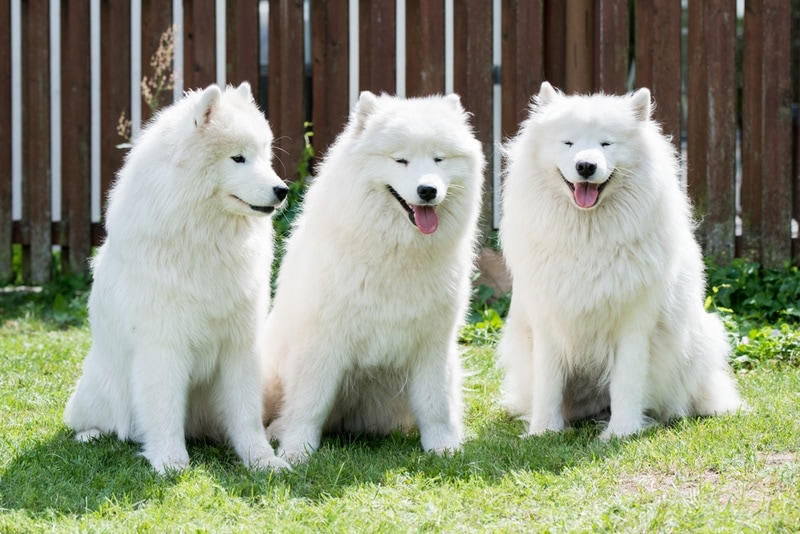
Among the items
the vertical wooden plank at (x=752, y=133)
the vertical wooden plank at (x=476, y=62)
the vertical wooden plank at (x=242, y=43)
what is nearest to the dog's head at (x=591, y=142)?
the vertical wooden plank at (x=476, y=62)

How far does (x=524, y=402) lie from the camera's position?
4.86 metres

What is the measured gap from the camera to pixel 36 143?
25.4 ft

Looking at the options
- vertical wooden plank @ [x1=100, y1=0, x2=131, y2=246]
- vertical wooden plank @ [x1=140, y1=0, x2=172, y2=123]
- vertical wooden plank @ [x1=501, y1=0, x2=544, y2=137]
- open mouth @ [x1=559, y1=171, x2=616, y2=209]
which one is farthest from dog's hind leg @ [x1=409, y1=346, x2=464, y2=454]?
vertical wooden plank @ [x1=100, y1=0, x2=131, y2=246]

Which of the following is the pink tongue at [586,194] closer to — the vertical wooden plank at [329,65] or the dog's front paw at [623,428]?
the dog's front paw at [623,428]

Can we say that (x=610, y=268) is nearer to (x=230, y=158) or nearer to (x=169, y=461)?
(x=230, y=158)

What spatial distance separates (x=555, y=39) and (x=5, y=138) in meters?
4.29

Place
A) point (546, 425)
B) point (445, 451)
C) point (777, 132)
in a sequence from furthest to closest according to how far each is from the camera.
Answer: point (777, 132) < point (546, 425) < point (445, 451)

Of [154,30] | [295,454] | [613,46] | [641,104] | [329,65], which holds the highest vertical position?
[154,30]

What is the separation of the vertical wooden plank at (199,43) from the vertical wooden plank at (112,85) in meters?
0.48

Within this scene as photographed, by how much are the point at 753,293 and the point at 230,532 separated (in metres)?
4.75

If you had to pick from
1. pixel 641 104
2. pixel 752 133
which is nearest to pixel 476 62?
pixel 752 133

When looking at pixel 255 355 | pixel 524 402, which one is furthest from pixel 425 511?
pixel 524 402

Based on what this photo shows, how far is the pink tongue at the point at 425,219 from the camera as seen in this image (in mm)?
4023

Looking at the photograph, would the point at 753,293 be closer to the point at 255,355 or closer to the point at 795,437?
the point at 795,437
